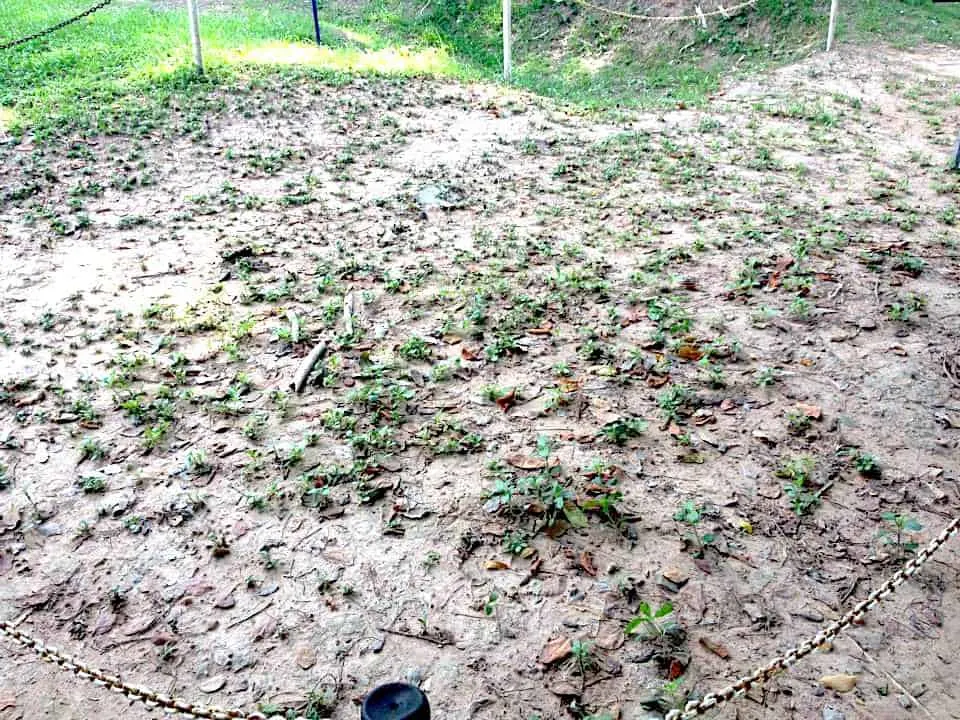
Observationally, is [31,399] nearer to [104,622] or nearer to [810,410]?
[104,622]

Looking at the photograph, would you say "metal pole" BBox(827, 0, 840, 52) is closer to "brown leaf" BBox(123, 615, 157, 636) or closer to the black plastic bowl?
"brown leaf" BBox(123, 615, 157, 636)

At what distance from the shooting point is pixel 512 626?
318 cm

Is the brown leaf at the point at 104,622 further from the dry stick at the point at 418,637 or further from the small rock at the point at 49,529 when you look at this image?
the dry stick at the point at 418,637

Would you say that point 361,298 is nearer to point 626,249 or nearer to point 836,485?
point 626,249

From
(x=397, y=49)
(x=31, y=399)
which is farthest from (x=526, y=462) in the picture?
(x=397, y=49)

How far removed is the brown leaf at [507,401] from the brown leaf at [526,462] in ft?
1.47

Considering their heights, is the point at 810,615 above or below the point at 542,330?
below

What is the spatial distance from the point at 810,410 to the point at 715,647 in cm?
178

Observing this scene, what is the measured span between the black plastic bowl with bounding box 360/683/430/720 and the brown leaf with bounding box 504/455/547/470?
2.05 metres

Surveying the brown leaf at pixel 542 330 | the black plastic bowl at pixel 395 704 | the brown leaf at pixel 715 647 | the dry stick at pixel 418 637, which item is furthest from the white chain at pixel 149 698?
the brown leaf at pixel 542 330

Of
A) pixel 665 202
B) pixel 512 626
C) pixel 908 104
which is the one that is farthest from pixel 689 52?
pixel 512 626

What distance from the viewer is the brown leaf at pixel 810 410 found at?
4324mm

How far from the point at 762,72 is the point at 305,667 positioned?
11.0m

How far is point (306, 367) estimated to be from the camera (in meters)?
4.82
